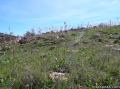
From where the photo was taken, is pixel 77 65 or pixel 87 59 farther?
pixel 87 59

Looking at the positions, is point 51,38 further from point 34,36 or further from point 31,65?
point 31,65

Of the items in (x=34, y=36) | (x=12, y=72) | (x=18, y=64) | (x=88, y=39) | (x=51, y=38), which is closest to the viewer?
(x=12, y=72)

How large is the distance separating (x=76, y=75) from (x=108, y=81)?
2.38 feet

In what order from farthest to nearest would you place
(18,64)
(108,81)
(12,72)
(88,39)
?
1. (88,39)
2. (18,64)
3. (12,72)
4. (108,81)

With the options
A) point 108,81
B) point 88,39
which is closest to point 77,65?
point 108,81

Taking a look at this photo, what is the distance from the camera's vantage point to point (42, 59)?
9492 mm

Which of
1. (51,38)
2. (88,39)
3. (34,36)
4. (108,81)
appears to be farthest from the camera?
(34,36)

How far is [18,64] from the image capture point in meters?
9.01

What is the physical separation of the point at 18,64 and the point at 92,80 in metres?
2.09

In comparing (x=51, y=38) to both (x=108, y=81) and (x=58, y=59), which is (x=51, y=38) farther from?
(x=108, y=81)

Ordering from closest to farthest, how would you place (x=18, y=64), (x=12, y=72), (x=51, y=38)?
(x=12, y=72), (x=18, y=64), (x=51, y=38)

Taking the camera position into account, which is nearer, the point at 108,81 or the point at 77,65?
the point at 108,81

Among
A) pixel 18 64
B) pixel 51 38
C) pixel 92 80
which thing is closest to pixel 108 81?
pixel 92 80

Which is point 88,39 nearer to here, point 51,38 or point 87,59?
point 51,38
